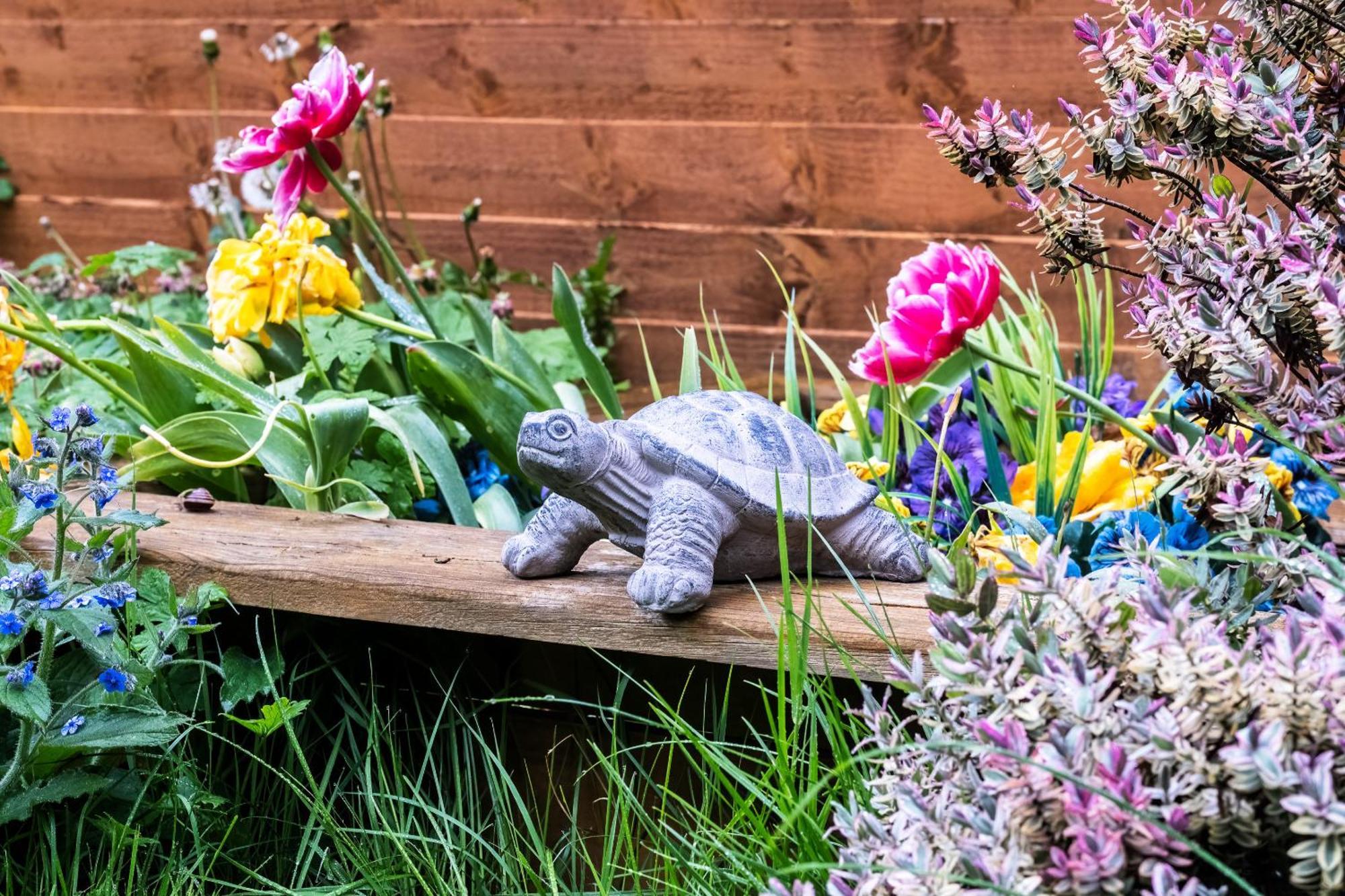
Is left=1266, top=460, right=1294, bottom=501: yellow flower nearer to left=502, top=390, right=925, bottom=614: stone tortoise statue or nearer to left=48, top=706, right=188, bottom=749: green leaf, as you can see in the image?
left=502, top=390, right=925, bottom=614: stone tortoise statue

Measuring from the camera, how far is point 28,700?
4.06ft

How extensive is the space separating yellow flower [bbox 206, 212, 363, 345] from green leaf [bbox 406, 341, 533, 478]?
0.16 metres

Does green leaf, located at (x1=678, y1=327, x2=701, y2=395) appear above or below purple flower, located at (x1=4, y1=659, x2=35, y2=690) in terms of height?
above

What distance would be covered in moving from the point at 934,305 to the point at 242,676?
2.93ft

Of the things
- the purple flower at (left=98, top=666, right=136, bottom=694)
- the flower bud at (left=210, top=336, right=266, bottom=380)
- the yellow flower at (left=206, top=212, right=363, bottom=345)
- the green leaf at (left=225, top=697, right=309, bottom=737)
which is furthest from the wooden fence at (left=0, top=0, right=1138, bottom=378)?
the purple flower at (left=98, top=666, right=136, bottom=694)

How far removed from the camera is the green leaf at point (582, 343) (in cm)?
188

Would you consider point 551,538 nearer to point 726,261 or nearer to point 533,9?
point 726,261

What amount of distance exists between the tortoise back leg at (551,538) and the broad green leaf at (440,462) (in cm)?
38

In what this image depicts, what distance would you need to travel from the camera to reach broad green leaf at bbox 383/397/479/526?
1.83m

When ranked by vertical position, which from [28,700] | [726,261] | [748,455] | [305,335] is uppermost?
[726,261]

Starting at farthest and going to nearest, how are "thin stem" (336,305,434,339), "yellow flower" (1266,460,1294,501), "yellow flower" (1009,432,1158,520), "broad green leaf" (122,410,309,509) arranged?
"thin stem" (336,305,434,339)
"broad green leaf" (122,410,309,509)
"yellow flower" (1009,432,1158,520)
"yellow flower" (1266,460,1294,501)

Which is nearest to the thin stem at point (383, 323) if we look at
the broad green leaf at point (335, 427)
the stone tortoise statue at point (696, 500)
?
the broad green leaf at point (335, 427)

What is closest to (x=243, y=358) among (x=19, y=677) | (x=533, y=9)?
(x=19, y=677)

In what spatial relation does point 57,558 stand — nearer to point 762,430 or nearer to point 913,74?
point 762,430
